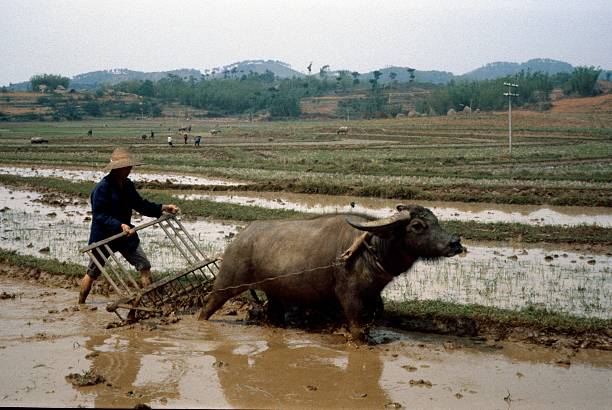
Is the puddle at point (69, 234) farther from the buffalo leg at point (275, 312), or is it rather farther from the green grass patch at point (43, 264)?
the buffalo leg at point (275, 312)

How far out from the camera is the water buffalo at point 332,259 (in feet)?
17.5

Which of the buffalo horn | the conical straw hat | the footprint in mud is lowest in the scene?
the footprint in mud

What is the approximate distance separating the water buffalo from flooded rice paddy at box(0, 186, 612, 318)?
1.37 meters

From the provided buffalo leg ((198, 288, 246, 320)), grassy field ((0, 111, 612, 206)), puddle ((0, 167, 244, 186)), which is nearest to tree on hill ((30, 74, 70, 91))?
grassy field ((0, 111, 612, 206))

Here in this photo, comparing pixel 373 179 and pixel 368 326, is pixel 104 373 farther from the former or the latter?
pixel 373 179

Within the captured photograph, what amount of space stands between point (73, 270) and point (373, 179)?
10887 millimetres

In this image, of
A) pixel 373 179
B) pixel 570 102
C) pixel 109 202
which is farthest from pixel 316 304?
pixel 570 102

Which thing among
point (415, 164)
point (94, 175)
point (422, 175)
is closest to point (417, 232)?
point (422, 175)

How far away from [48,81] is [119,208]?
118m

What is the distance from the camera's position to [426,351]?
5.54 metres

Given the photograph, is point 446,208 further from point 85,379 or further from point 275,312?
point 85,379

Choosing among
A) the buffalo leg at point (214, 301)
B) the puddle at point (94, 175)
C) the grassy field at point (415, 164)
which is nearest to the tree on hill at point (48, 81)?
the grassy field at point (415, 164)

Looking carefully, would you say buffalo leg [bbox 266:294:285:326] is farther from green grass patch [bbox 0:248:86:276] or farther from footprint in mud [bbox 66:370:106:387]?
green grass patch [bbox 0:248:86:276]

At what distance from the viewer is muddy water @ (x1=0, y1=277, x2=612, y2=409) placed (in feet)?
15.0
